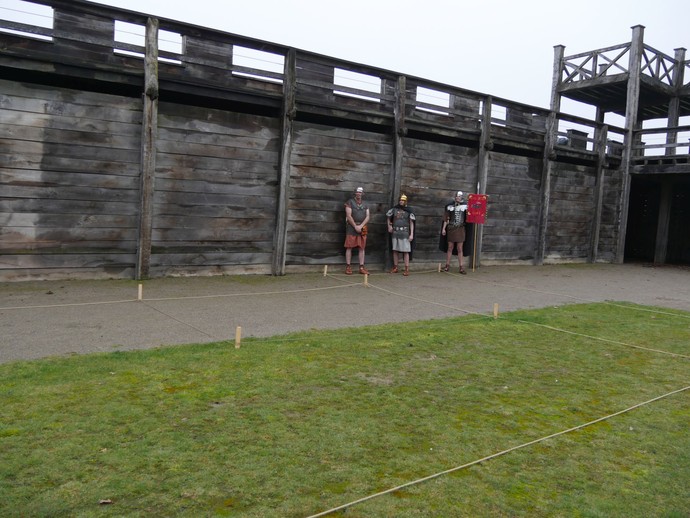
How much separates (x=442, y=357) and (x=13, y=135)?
664 centimetres

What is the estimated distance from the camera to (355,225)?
11.5m

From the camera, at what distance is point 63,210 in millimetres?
8945

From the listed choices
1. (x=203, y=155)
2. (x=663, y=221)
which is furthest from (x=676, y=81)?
(x=203, y=155)

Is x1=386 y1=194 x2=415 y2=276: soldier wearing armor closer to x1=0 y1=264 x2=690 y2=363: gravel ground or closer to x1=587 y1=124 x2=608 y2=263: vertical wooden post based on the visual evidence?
x1=0 y1=264 x2=690 y2=363: gravel ground

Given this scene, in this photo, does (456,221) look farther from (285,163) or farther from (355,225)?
(285,163)

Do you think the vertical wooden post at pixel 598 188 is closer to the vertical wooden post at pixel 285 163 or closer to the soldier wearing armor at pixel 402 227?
the soldier wearing armor at pixel 402 227

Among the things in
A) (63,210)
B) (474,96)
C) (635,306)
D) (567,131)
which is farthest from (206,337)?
(567,131)

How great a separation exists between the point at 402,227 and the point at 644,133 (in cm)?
1034

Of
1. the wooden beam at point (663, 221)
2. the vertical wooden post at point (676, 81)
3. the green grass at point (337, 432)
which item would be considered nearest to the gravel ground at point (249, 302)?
the green grass at point (337, 432)

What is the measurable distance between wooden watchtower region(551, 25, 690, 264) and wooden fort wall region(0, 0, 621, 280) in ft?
19.7

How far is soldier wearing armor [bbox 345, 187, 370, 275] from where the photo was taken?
1147 centimetres

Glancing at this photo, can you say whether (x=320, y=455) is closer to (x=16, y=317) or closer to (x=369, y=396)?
(x=369, y=396)

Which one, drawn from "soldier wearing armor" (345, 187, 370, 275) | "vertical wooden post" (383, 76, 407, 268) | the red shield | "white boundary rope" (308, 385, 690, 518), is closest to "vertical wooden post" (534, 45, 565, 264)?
the red shield

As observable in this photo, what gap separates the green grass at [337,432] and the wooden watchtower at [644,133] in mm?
13825
